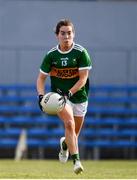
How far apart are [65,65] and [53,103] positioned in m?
0.75

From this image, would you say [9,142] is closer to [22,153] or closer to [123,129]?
[22,153]

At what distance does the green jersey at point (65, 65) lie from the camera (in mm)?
12227

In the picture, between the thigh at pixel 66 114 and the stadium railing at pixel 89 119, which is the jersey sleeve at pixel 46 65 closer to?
the thigh at pixel 66 114

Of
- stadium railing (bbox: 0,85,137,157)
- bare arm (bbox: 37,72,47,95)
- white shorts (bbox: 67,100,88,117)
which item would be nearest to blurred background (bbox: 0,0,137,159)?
stadium railing (bbox: 0,85,137,157)

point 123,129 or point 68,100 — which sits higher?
point 68,100

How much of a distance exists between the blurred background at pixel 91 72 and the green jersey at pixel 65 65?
9433 millimetres

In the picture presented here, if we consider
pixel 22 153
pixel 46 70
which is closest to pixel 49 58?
pixel 46 70

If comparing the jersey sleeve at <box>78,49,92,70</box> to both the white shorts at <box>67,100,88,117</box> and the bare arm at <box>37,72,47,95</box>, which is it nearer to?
the bare arm at <box>37,72,47,95</box>

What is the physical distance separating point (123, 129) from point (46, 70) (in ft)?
33.0

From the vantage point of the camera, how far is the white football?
11734mm

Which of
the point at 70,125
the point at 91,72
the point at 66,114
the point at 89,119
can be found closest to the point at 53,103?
the point at 66,114

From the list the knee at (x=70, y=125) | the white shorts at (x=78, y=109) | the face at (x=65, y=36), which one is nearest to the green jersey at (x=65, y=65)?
the face at (x=65, y=36)

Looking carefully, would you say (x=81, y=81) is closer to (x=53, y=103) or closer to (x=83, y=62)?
(x=83, y=62)

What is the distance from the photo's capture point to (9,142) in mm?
21625
